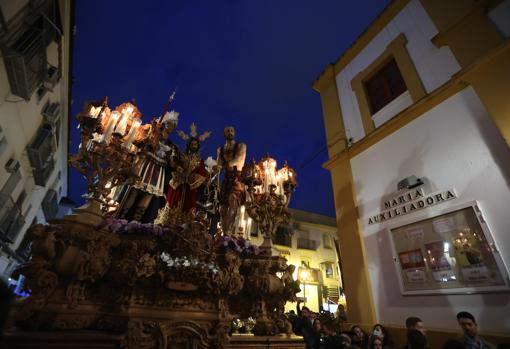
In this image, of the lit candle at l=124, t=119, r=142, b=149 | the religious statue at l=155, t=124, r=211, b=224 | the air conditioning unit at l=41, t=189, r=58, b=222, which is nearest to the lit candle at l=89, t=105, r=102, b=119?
the lit candle at l=124, t=119, r=142, b=149

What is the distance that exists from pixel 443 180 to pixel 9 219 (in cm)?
1508

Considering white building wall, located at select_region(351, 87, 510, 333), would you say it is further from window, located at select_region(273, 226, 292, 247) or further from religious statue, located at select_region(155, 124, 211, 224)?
window, located at select_region(273, 226, 292, 247)

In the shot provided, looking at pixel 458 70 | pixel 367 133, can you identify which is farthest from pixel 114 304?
pixel 458 70

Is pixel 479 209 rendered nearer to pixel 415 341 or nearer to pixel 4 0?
pixel 415 341

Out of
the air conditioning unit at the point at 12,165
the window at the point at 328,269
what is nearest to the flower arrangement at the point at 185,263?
the air conditioning unit at the point at 12,165

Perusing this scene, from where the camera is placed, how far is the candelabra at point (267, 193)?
15.6ft

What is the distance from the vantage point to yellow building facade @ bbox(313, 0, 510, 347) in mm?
4578

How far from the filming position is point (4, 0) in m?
6.24

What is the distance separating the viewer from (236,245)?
3824 mm

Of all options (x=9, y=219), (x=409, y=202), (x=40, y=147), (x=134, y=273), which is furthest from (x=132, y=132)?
(x=9, y=219)

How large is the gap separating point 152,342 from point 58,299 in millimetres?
1143

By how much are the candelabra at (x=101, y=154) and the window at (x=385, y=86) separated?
24.1 feet

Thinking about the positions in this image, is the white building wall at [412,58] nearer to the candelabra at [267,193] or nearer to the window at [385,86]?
the window at [385,86]

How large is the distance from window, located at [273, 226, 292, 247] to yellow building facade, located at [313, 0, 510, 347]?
40.6 ft
